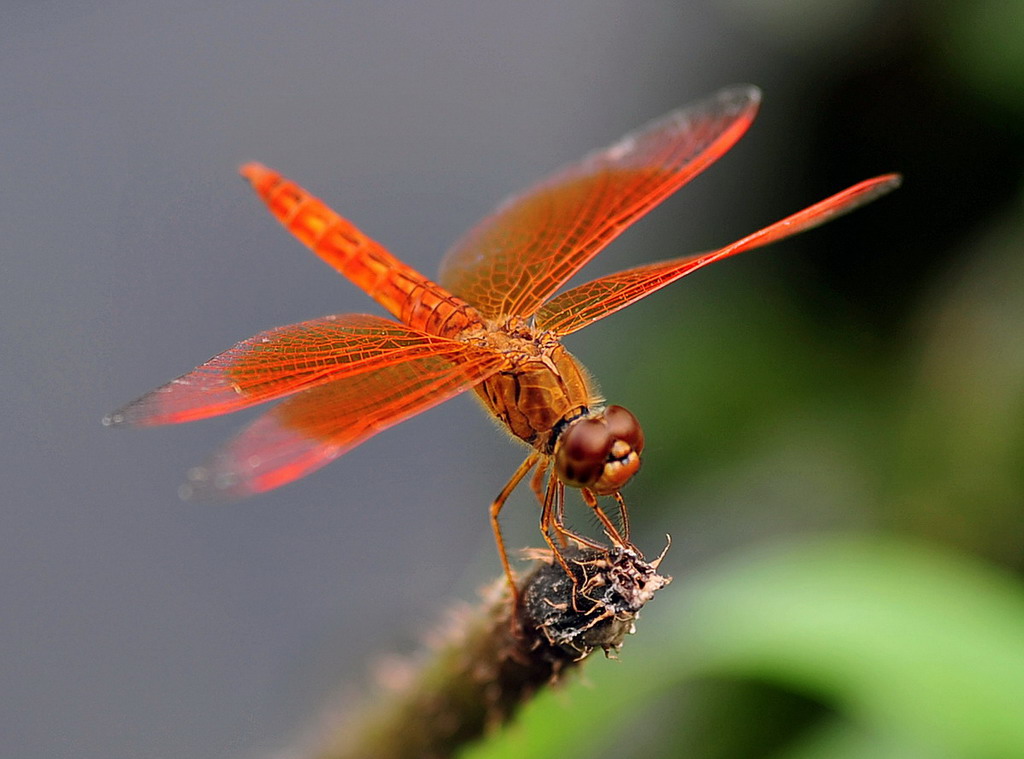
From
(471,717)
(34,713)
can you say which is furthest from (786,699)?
(34,713)

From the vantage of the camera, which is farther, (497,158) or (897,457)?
(497,158)

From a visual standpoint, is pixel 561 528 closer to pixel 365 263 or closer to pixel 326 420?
pixel 326 420

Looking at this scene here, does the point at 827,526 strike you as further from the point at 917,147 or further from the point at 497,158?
the point at 497,158

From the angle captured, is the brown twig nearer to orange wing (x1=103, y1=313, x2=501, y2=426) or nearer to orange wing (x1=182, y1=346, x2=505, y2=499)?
orange wing (x1=182, y1=346, x2=505, y2=499)

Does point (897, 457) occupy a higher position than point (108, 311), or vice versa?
point (108, 311)

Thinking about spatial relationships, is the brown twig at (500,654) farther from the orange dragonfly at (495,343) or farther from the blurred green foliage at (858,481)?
the blurred green foliage at (858,481)

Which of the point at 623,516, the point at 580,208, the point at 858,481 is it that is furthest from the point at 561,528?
the point at 858,481

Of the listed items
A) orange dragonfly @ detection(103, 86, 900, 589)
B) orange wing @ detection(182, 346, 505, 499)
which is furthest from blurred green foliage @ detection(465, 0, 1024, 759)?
orange wing @ detection(182, 346, 505, 499)
